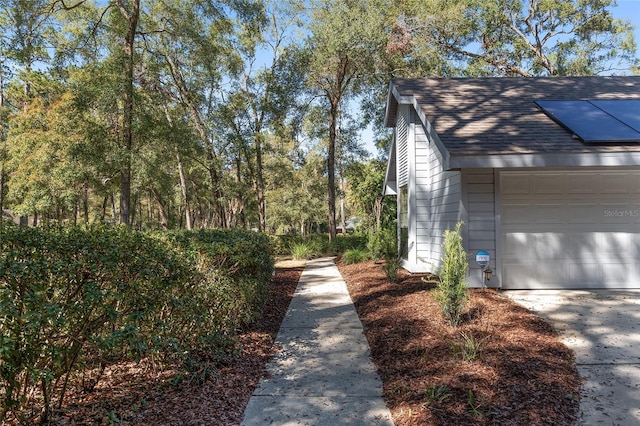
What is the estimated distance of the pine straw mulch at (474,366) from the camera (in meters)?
2.97

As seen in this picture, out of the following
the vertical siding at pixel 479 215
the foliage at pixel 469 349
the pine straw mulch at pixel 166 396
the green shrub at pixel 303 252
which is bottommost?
the pine straw mulch at pixel 166 396

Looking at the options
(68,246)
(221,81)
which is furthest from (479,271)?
(221,81)

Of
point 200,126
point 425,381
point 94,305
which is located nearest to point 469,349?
point 425,381

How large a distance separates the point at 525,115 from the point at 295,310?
5.80 meters

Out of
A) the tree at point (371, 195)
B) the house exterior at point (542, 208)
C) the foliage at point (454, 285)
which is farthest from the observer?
the tree at point (371, 195)

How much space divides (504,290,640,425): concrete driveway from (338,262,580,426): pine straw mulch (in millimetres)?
130

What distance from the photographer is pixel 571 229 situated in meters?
7.08

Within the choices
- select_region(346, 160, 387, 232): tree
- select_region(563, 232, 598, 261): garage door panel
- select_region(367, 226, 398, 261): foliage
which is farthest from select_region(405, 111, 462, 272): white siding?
select_region(346, 160, 387, 232): tree

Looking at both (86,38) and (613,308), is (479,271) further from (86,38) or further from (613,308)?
(86,38)

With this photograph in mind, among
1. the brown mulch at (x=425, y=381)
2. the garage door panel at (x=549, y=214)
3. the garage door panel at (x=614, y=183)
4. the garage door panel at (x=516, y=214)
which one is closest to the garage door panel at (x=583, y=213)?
the garage door panel at (x=549, y=214)

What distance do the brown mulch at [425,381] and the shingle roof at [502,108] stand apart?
2.78m

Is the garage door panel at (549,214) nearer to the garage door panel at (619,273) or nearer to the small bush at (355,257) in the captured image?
the garage door panel at (619,273)

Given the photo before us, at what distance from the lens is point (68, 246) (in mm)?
2668

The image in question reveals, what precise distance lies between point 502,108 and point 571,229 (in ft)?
9.15
